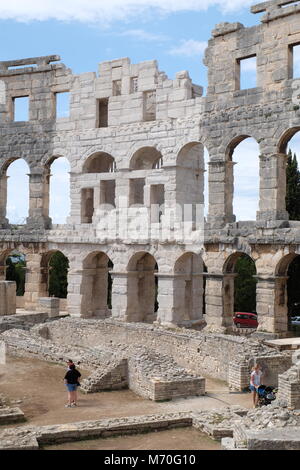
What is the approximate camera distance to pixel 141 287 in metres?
29.0

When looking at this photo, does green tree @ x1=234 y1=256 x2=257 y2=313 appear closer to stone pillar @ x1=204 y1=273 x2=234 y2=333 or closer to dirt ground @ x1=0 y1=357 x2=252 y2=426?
stone pillar @ x1=204 y1=273 x2=234 y2=333

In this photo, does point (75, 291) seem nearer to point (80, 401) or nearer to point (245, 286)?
point (245, 286)

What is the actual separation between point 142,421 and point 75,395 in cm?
345

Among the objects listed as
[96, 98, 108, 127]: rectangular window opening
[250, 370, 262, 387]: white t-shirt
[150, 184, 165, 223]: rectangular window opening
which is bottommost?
[250, 370, 262, 387]: white t-shirt

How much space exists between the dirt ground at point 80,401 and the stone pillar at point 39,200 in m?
12.1

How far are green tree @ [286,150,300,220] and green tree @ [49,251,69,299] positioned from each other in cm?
1540

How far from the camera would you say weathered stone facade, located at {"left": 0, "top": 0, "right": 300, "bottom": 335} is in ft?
76.9

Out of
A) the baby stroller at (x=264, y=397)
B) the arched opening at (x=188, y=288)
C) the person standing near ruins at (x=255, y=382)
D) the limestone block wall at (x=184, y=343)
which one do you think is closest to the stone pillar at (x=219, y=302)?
the arched opening at (x=188, y=288)

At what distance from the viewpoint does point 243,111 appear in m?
24.3

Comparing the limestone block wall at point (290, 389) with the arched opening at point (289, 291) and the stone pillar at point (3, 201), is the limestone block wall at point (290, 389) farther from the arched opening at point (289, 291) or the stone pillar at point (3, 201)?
the stone pillar at point (3, 201)

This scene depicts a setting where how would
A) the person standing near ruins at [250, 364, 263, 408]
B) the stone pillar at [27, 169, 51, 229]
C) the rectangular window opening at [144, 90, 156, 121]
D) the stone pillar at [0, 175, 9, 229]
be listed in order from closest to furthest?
the person standing near ruins at [250, 364, 263, 408] → the rectangular window opening at [144, 90, 156, 121] → the stone pillar at [27, 169, 51, 229] → the stone pillar at [0, 175, 9, 229]

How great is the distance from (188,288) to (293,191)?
27.9 feet

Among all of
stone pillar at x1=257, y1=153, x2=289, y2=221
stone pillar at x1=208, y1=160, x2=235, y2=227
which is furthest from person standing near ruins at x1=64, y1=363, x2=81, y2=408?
stone pillar at x1=208, y1=160, x2=235, y2=227

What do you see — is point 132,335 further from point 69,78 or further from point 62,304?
point 69,78
